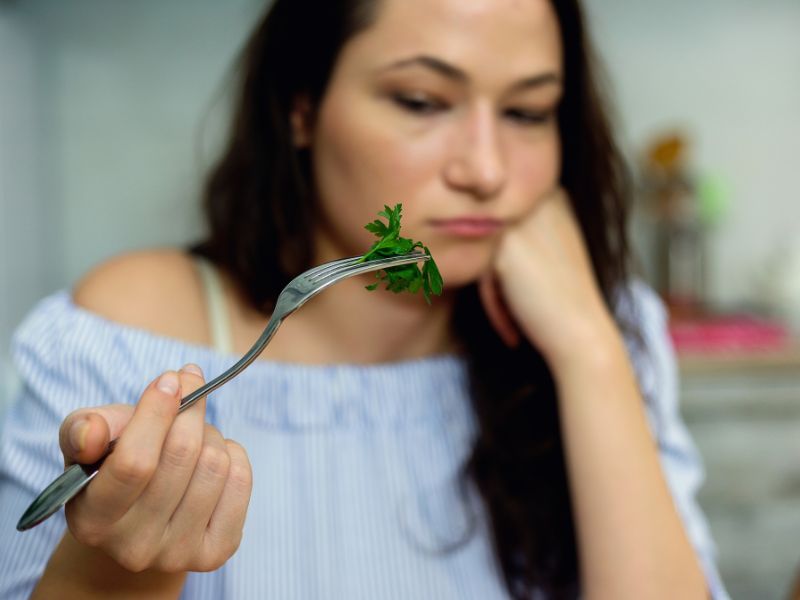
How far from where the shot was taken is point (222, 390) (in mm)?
908

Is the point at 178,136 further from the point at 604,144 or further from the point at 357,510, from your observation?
the point at 357,510

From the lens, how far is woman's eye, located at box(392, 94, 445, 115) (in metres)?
0.85

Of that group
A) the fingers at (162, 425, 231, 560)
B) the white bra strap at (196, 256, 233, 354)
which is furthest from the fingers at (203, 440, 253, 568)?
the white bra strap at (196, 256, 233, 354)

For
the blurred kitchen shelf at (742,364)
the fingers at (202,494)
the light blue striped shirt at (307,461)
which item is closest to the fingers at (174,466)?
the fingers at (202,494)

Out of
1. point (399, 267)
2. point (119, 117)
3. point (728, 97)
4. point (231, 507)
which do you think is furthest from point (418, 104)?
point (728, 97)

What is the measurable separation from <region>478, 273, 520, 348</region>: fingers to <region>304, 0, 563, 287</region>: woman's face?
116 mm

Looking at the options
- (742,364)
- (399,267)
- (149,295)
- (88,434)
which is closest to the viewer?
(88,434)

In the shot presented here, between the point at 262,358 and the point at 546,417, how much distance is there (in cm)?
38

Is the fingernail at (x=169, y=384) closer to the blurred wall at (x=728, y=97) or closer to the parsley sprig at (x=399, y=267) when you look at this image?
the parsley sprig at (x=399, y=267)

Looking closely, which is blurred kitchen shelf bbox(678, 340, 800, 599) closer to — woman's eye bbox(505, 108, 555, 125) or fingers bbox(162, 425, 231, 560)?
woman's eye bbox(505, 108, 555, 125)

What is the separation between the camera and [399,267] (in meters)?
0.49

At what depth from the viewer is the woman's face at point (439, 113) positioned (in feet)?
2.74

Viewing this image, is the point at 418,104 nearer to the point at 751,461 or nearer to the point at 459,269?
the point at 459,269

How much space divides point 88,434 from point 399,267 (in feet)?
0.69
